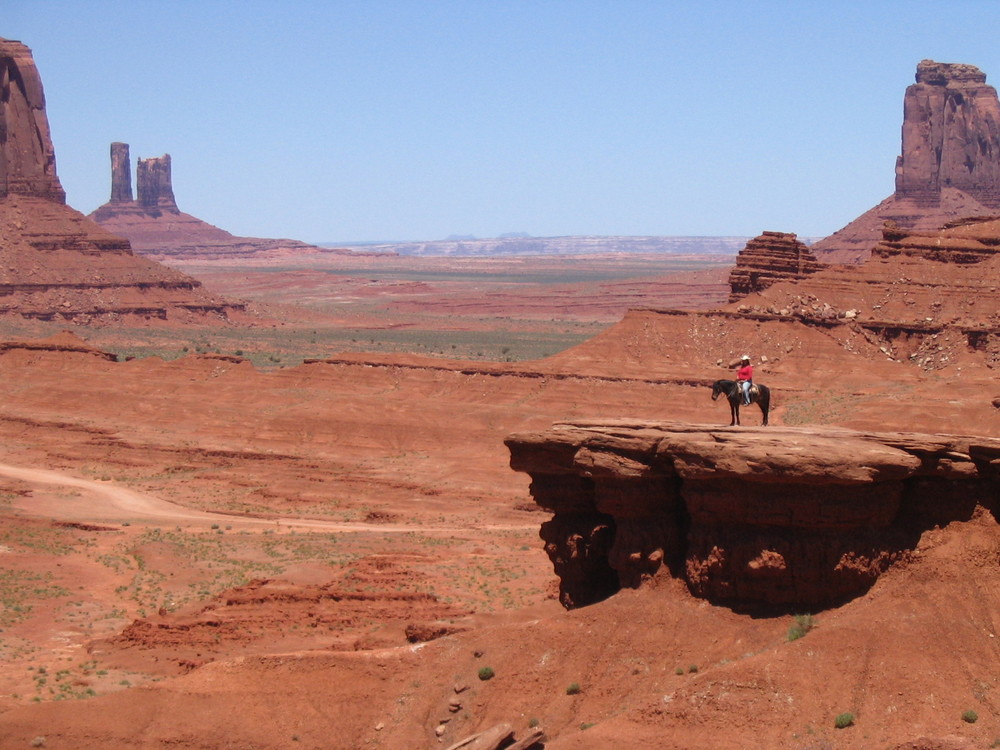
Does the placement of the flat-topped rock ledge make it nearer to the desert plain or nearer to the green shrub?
the desert plain

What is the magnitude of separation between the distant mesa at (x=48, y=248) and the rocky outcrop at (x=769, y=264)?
61047mm

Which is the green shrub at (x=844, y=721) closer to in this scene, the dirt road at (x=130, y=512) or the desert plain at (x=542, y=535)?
the desert plain at (x=542, y=535)

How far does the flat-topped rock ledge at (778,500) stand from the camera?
2100 cm

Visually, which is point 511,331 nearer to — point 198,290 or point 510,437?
point 198,290

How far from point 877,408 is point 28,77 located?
93.6 meters

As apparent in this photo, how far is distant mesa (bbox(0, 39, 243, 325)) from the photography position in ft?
409

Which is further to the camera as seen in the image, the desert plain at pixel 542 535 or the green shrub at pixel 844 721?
the desert plain at pixel 542 535

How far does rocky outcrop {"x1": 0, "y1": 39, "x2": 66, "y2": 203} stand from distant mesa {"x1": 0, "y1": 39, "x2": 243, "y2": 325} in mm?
77

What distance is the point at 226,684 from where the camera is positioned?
2325 cm

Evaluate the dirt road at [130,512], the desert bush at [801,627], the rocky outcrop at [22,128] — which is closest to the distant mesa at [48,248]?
the rocky outcrop at [22,128]

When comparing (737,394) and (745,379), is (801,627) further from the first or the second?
(745,379)

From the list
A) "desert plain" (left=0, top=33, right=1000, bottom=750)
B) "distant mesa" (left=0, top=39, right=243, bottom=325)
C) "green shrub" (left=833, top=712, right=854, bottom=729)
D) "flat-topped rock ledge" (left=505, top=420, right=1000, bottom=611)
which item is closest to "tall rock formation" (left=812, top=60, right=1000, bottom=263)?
"distant mesa" (left=0, top=39, right=243, bottom=325)

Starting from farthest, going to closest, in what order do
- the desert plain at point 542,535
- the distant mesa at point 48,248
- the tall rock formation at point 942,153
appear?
the tall rock formation at point 942,153
the distant mesa at point 48,248
the desert plain at point 542,535

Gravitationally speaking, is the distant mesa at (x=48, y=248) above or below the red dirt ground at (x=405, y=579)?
above
